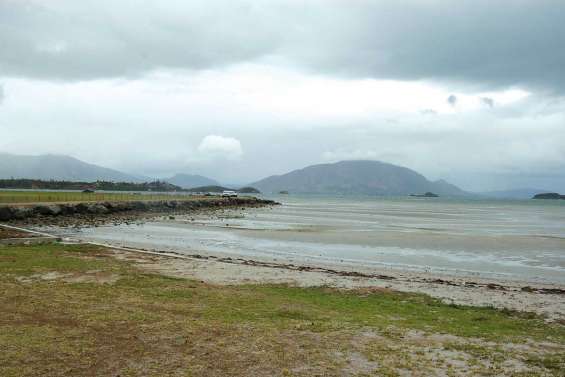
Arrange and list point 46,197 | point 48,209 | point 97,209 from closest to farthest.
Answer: point 48,209, point 97,209, point 46,197

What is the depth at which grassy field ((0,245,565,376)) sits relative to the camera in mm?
8148

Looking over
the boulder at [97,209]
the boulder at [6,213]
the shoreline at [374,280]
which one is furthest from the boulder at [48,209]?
the shoreline at [374,280]

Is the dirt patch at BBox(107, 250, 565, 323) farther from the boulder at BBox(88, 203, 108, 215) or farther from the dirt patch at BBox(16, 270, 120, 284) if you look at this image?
the boulder at BBox(88, 203, 108, 215)

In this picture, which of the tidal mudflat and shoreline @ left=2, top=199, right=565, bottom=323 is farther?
the tidal mudflat

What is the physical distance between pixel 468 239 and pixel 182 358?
36.2m

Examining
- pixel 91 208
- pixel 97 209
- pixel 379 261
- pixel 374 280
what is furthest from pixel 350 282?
pixel 97 209

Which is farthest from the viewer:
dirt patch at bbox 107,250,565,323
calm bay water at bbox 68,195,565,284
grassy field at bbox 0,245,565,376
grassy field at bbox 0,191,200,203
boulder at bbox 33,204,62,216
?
grassy field at bbox 0,191,200,203

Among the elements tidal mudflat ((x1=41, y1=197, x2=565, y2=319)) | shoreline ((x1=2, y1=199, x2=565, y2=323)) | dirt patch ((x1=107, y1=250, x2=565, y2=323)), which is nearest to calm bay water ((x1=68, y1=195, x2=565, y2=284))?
tidal mudflat ((x1=41, y1=197, x2=565, y2=319))

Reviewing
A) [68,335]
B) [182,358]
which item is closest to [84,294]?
[68,335]

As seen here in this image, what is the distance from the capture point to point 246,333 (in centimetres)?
1002

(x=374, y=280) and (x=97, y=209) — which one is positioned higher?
(x=97, y=209)

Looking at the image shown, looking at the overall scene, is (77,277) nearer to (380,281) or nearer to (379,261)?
(380,281)

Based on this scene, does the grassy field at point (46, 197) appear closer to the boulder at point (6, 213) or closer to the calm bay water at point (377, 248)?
the boulder at point (6, 213)

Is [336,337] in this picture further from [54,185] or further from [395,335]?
[54,185]
